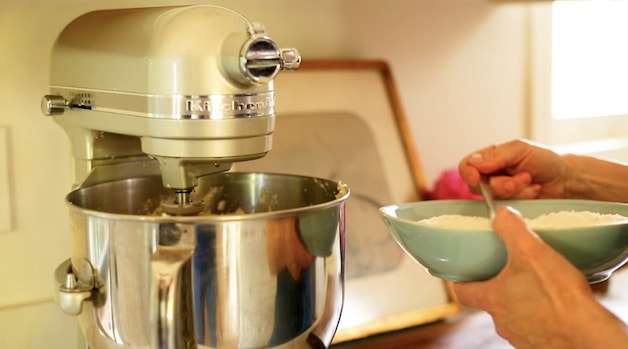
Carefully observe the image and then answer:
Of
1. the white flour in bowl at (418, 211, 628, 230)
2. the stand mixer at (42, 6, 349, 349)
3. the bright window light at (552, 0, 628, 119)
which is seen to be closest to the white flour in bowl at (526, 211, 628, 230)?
the white flour in bowl at (418, 211, 628, 230)

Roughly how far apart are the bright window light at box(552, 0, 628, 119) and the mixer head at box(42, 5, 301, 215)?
0.96 m

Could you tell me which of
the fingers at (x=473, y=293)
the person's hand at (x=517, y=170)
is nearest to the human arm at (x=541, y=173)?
the person's hand at (x=517, y=170)

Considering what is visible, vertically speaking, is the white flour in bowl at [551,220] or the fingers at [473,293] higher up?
the white flour in bowl at [551,220]

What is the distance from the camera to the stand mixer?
57 cm

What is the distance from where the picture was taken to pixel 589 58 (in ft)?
5.14

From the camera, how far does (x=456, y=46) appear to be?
1.25m

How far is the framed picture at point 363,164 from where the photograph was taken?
3.34ft

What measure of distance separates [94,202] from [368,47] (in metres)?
0.53

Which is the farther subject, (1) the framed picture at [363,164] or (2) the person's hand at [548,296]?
(1) the framed picture at [363,164]

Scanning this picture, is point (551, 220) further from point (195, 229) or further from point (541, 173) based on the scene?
point (195, 229)

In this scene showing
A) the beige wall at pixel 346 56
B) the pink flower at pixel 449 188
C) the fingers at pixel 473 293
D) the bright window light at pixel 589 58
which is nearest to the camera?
the fingers at pixel 473 293

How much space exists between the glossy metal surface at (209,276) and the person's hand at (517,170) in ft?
1.00

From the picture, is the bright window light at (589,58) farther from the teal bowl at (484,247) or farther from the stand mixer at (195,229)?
the stand mixer at (195,229)

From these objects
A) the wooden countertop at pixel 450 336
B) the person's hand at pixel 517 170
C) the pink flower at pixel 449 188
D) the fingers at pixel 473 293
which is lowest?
the wooden countertop at pixel 450 336
